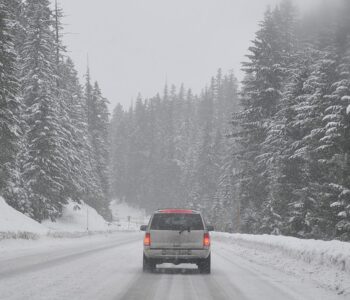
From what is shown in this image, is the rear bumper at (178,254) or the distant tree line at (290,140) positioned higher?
the distant tree line at (290,140)

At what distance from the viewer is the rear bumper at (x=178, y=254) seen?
1431cm

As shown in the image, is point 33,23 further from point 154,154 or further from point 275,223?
point 154,154

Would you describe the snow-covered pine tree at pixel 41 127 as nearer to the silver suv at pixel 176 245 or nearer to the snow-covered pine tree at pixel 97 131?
the silver suv at pixel 176 245

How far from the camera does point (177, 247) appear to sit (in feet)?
47.2

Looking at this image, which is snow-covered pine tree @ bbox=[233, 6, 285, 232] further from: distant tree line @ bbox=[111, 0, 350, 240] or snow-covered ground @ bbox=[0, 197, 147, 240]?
snow-covered ground @ bbox=[0, 197, 147, 240]

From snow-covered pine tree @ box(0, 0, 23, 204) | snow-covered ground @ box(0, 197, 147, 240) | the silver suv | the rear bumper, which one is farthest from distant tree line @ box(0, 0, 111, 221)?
the rear bumper

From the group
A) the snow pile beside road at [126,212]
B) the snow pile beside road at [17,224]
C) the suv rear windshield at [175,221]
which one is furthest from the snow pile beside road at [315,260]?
the snow pile beside road at [126,212]

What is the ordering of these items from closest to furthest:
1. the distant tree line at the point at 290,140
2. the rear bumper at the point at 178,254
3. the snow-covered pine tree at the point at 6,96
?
the rear bumper at the point at 178,254
the distant tree line at the point at 290,140
the snow-covered pine tree at the point at 6,96

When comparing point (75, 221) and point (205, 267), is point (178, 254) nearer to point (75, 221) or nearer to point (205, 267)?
point (205, 267)

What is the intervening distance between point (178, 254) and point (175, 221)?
948 millimetres

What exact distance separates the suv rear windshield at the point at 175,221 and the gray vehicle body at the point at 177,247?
0.15 m

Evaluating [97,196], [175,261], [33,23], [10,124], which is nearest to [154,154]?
[97,196]

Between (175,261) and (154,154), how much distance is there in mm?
110766

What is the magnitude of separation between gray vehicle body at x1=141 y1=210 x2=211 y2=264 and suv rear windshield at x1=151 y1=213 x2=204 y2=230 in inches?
5.8
